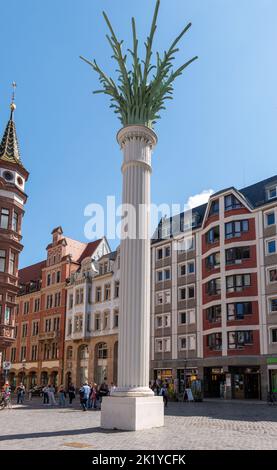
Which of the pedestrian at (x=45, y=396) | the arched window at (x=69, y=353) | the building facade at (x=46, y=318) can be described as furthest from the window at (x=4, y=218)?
the arched window at (x=69, y=353)

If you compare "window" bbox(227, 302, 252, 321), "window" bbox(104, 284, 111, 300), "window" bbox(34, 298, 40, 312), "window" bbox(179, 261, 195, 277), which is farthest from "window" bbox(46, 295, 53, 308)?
"window" bbox(227, 302, 252, 321)

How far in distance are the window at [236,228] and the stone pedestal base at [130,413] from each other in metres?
34.5

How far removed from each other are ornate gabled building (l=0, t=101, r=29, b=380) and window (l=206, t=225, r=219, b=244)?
63.2ft

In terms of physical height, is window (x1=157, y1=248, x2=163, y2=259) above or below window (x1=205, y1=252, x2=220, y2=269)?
above

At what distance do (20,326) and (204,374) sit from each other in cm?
3469

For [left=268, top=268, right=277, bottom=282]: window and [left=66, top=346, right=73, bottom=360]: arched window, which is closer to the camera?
[left=268, top=268, right=277, bottom=282]: window

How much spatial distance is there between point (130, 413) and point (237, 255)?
34.9 meters

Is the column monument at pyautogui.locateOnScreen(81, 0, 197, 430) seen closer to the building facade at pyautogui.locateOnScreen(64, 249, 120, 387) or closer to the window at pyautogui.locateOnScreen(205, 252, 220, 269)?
A: the window at pyautogui.locateOnScreen(205, 252, 220, 269)

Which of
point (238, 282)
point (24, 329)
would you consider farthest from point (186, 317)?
point (24, 329)

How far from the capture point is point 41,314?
2879 inches

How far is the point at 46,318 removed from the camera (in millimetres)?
72375

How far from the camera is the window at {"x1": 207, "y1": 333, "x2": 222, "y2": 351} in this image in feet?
167

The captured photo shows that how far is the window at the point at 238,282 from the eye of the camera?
164ft
